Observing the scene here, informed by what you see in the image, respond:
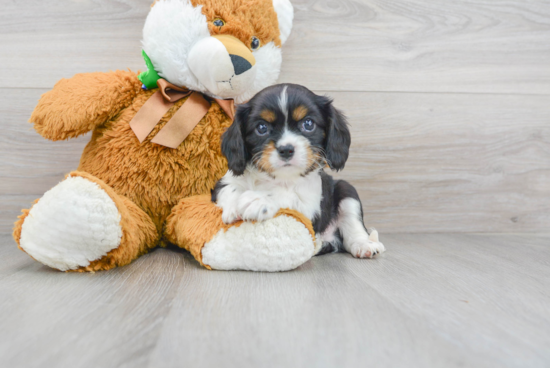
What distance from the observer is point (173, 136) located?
5.31ft

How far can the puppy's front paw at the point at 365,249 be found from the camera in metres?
1.68

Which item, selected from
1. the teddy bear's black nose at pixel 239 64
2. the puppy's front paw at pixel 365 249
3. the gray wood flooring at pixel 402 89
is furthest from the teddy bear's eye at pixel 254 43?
the puppy's front paw at pixel 365 249

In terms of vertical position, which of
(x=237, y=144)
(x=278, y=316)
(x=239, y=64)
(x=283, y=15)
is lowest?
(x=278, y=316)

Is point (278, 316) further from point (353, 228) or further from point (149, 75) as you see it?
point (149, 75)

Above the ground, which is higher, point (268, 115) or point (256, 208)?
point (268, 115)

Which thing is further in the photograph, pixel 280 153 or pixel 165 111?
pixel 165 111

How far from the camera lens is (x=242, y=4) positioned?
1.60 metres

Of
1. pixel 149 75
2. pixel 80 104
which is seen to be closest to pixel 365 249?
pixel 149 75

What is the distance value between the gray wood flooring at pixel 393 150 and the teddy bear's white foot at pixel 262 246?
45 millimetres

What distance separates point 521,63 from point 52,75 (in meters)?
2.54

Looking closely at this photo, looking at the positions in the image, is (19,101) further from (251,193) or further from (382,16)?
(382,16)

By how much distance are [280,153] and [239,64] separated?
42cm

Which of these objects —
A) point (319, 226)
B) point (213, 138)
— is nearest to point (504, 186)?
point (319, 226)

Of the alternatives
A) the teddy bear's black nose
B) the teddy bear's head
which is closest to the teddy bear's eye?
the teddy bear's head
